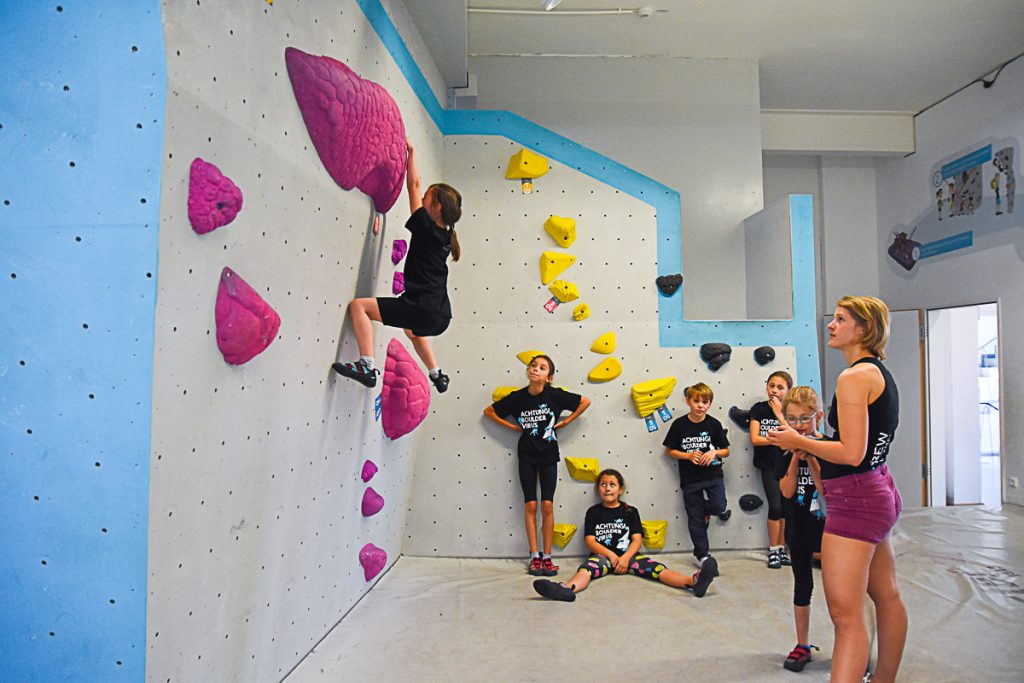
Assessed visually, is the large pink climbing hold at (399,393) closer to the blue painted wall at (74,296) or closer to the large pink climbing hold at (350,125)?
the large pink climbing hold at (350,125)

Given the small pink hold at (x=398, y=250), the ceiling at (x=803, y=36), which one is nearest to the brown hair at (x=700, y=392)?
the small pink hold at (x=398, y=250)

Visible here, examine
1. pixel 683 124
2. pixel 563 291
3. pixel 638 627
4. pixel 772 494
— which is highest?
pixel 683 124

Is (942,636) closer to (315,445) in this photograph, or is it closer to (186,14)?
(315,445)

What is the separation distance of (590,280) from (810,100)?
380 centimetres

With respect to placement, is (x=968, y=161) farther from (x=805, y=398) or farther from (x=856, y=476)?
(x=856, y=476)

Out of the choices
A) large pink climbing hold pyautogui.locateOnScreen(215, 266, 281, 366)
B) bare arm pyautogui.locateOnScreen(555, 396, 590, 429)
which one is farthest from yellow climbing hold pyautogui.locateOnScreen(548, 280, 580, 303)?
large pink climbing hold pyautogui.locateOnScreen(215, 266, 281, 366)

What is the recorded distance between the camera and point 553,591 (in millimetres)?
3693

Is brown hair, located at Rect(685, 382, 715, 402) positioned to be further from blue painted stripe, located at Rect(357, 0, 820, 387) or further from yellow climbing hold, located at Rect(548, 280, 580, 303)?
yellow climbing hold, located at Rect(548, 280, 580, 303)

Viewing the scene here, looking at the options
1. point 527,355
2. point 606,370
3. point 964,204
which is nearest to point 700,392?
point 606,370

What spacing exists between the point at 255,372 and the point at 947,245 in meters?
6.76

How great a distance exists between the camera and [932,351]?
706cm

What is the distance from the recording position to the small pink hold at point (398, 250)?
348 cm

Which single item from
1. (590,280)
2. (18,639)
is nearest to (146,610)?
(18,639)

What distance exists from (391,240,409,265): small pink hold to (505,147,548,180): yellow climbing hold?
51.1 inches
